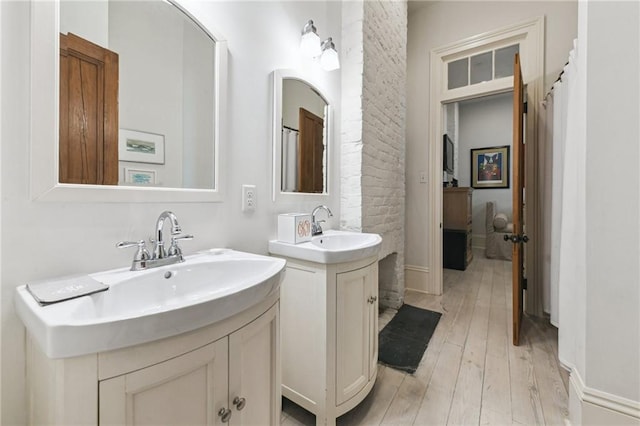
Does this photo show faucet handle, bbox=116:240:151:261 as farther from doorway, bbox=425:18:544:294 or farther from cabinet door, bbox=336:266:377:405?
doorway, bbox=425:18:544:294

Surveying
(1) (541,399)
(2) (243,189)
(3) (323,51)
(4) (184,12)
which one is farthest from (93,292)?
(1) (541,399)

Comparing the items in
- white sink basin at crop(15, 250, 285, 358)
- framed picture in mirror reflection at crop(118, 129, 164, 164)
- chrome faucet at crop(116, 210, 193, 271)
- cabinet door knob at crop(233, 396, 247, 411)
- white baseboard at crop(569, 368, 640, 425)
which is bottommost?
white baseboard at crop(569, 368, 640, 425)

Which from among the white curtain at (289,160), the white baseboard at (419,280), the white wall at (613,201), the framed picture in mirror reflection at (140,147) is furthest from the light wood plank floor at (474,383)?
the framed picture in mirror reflection at (140,147)

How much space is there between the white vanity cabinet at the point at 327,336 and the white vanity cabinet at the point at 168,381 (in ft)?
1.33

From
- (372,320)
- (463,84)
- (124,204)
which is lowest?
(372,320)

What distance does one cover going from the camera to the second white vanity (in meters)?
1.19

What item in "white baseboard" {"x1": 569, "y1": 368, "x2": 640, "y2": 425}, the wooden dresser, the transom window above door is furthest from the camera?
the wooden dresser

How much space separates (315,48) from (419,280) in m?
2.53

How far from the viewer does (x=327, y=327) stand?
1178mm

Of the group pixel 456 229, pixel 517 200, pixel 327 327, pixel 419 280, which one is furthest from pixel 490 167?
pixel 327 327

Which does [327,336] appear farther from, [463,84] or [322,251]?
[463,84]

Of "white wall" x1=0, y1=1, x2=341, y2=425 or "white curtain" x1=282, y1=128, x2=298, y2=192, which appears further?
"white curtain" x1=282, y1=128, x2=298, y2=192

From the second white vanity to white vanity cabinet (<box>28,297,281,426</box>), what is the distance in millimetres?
404

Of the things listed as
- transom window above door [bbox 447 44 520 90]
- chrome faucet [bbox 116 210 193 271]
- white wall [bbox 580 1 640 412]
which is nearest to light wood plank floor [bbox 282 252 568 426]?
white wall [bbox 580 1 640 412]
